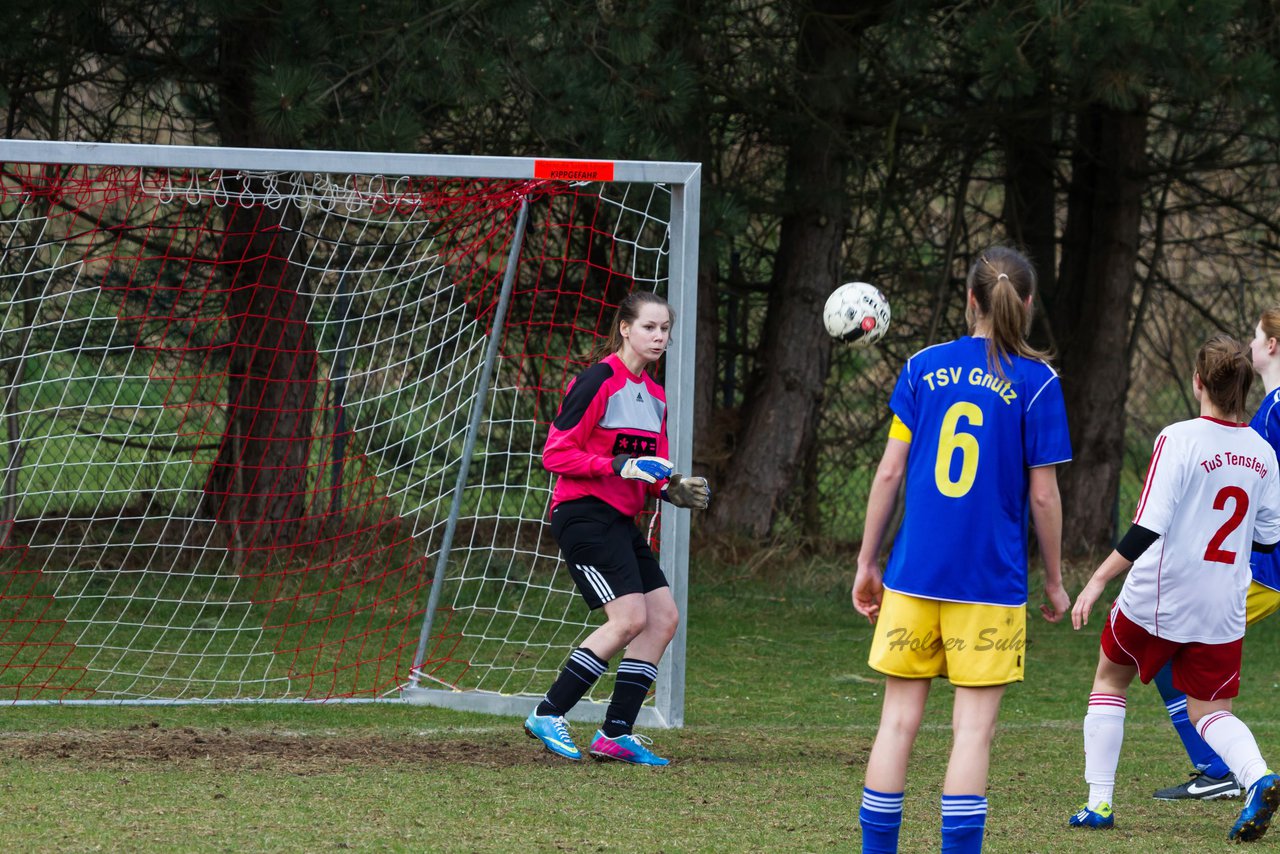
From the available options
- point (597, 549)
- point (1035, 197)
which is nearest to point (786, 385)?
point (1035, 197)

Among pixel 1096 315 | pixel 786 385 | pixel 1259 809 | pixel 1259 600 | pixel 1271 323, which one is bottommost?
pixel 1259 809

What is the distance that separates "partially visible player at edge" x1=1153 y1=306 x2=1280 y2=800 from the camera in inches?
189

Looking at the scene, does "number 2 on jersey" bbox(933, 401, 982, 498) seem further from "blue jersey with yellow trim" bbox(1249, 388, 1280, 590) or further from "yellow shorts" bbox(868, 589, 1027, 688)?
"blue jersey with yellow trim" bbox(1249, 388, 1280, 590)

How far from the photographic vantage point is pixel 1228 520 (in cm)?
432

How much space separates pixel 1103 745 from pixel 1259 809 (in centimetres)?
46

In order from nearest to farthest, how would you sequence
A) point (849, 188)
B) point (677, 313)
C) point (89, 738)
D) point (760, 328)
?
point (89, 738), point (677, 313), point (849, 188), point (760, 328)

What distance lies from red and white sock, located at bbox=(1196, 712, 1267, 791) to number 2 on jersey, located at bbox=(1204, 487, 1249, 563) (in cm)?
49

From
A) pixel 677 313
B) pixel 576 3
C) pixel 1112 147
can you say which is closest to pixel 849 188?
pixel 1112 147

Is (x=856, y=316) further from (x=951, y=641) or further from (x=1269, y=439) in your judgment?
(x=951, y=641)

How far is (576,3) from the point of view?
24.3 ft

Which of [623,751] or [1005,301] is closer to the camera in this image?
[1005,301]

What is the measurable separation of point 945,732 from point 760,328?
490 cm

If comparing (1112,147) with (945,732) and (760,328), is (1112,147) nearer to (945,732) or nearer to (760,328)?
(760,328)

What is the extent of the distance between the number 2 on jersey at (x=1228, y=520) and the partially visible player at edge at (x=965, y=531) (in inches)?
37.8
